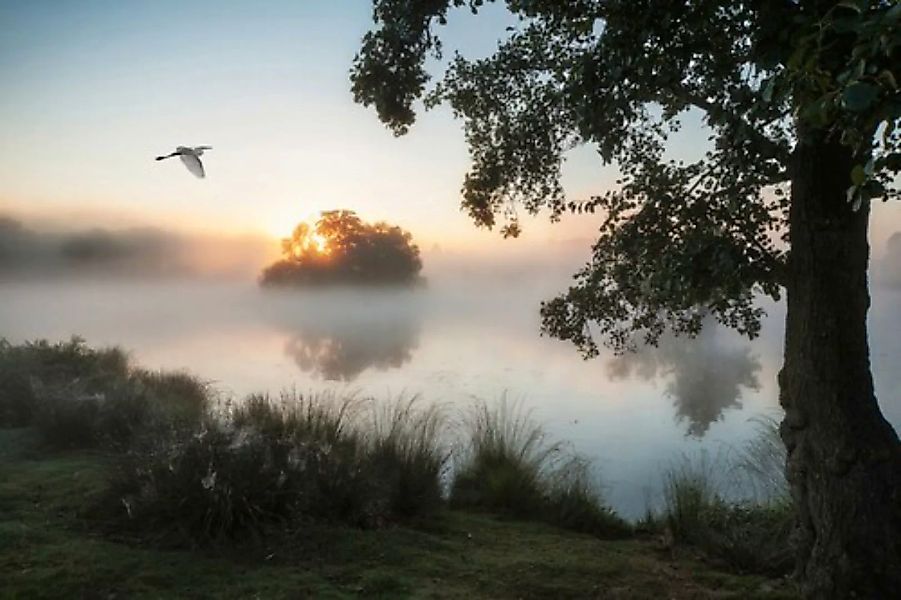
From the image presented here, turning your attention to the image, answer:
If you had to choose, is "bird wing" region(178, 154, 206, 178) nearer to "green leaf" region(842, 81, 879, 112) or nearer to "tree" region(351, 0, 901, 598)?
"tree" region(351, 0, 901, 598)

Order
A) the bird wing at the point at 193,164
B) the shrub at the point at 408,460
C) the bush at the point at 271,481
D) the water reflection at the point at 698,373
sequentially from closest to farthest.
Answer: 1. the bird wing at the point at 193,164
2. the bush at the point at 271,481
3. the shrub at the point at 408,460
4. the water reflection at the point at 698,373

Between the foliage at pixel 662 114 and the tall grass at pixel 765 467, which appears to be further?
the tall grass at pixel 765 467

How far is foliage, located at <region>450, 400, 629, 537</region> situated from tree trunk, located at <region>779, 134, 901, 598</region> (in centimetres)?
199

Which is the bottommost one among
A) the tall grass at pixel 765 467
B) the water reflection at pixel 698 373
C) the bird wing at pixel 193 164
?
the tall grass at pixel 765 467

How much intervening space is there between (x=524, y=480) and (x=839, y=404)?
9.28 feet

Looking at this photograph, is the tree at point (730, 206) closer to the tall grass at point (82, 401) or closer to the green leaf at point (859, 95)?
the green leaf at point (859, 95)

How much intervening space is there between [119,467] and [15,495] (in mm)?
789

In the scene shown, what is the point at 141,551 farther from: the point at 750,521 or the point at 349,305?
the point at 349,305

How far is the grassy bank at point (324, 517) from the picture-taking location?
3.66 meters

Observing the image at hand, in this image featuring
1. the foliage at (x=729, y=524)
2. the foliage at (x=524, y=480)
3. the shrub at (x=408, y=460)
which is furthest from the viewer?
the foliage at (x=524, y=480)

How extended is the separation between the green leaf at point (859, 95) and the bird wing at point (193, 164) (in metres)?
3.04

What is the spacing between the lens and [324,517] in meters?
4.50

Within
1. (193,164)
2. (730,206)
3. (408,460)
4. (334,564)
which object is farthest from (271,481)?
(730,206)

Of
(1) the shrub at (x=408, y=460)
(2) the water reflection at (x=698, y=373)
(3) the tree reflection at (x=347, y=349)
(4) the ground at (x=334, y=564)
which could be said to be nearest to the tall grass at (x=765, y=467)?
(4) the ground at (x=334, y=564)
